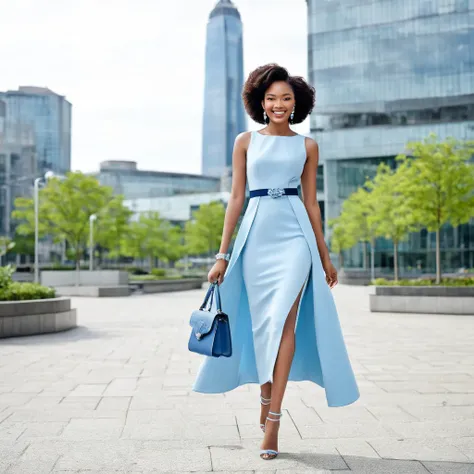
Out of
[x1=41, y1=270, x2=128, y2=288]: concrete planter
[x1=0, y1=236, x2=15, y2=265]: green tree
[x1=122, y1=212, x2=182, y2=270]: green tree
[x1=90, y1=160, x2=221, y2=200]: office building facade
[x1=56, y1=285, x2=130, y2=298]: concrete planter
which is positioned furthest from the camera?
[x1=90, y1=160, x2=221, y2=200]: office building facade

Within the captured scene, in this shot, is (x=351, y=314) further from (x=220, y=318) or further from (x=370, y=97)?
(x=370, y=97)

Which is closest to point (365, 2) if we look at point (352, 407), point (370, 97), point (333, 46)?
point (333, 46)

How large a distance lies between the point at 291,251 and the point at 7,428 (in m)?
2.40

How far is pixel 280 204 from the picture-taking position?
14.2 ft

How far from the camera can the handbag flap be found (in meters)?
4.07

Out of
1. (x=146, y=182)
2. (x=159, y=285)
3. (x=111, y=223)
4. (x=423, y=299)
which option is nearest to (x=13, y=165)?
(x=146, y=182)

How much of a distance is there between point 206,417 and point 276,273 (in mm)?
1609

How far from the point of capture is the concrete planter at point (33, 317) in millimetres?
11508

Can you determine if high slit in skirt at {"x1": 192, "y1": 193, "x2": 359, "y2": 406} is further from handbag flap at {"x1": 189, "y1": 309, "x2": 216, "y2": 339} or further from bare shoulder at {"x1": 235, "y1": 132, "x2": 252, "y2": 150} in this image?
bare shoulder at {"x1": 235, "y1": 132, "x2": 252, "y2": 150}

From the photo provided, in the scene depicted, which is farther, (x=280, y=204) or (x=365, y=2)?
(x=365, y=2)

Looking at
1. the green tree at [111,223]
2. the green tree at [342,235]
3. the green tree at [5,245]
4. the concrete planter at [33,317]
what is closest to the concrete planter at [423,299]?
the concrete planter at [33,317]

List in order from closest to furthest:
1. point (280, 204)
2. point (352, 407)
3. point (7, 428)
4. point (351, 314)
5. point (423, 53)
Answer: point (280, 204) < point (7, 428) < point (352, 407) < point (351, 314) < point (423, 53)

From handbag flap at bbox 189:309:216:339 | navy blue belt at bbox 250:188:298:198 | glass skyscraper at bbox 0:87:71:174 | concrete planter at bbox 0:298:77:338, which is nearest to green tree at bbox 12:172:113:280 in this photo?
concrete planter at bbox 0:298:77:338

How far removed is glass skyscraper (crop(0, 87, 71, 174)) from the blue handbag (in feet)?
345
